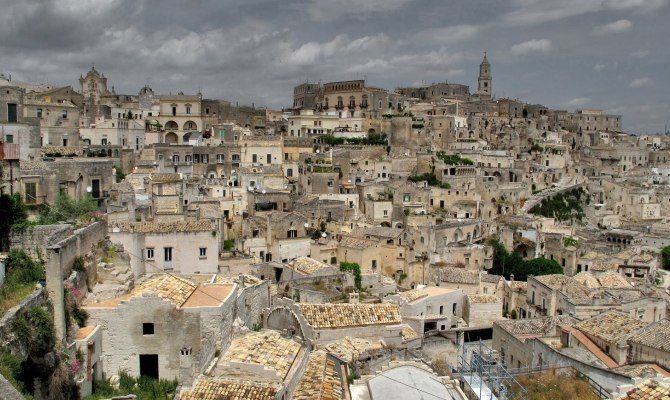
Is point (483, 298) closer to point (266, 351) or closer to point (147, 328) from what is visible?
point (266, 351)

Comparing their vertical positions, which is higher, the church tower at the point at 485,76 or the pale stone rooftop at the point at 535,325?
the church tower at the point at 485,76

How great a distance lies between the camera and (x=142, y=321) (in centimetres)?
1336

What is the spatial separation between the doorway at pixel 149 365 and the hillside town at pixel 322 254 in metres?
0.03

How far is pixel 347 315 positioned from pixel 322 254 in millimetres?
14358

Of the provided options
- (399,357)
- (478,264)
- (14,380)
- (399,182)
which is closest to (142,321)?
(14,380)

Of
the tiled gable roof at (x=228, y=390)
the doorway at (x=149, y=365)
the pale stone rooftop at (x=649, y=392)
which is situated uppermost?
the pale stone rooftop at (x=649, y=392)

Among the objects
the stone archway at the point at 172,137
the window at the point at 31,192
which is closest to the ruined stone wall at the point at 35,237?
the window at the point at 31,192

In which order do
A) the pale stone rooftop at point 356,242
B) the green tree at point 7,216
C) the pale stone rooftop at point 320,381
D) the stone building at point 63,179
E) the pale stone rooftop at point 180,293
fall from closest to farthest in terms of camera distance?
the pale stone rooftop at point 320,381 < the pale stone rooftop at point 180,293 < the green tree at point 7,216 < the stone building at point 63,179 < the pale stone rooftop at point 356,242

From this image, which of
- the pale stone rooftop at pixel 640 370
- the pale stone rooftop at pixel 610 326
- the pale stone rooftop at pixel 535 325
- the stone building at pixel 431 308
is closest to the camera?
the pale stone rooftop at pixel 640 370

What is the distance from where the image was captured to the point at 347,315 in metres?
17.7

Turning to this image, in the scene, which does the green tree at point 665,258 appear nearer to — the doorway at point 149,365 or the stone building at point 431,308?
the stone building at point 431,308

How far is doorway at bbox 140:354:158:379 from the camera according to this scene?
1352cm

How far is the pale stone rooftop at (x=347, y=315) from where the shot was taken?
56.2 ft

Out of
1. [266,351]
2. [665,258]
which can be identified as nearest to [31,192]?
[266,351]
